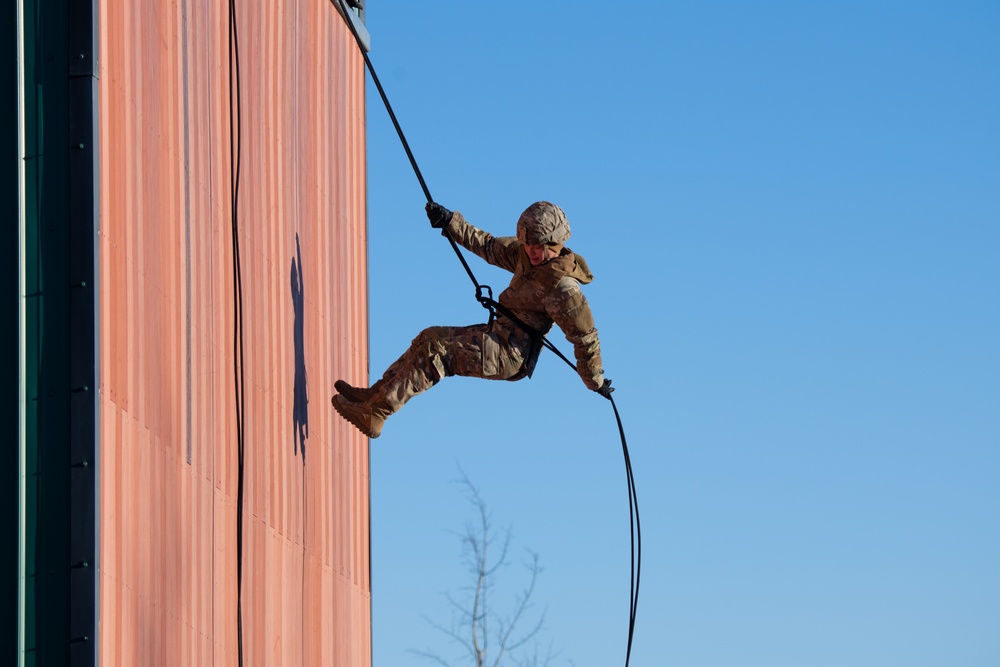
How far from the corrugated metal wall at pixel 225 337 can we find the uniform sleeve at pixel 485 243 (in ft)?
4.19

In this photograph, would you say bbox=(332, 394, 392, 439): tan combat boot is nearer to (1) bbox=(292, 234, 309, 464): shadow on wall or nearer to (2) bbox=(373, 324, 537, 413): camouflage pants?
(2) bbox=(373, 324, 537, 413): camouflage pants

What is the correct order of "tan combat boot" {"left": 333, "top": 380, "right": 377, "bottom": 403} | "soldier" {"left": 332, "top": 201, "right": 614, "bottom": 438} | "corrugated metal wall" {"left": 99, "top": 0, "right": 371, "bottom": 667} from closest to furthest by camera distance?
"corrugated metal wall" {"left": 99, "top": 0, "right": 371, "bottom": 667}
"soldier" {"left": 332, "top": 201, "right": 614, "bottom": 438}
"tan combat boot" {"left": 333, "top": 380, "right": 377, "bottom": 403}

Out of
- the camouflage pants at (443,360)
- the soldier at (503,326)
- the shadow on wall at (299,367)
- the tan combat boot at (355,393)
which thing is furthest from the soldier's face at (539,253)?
the shadow on wall at (299,367)

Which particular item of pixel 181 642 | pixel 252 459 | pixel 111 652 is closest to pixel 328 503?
pixel 252 459

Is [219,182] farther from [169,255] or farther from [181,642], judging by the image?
[181,642]

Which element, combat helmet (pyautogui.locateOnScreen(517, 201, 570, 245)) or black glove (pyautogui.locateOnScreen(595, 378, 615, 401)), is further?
black glove (pyautogui.locateOnScreen(595, 378, 615, 401))

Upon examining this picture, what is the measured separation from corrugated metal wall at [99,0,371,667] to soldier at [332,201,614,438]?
32.1 inches

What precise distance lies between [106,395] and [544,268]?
3279mm

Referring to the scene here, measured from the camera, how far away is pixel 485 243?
30.5 feet

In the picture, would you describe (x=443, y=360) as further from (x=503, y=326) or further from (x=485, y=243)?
(x=485, y=243)

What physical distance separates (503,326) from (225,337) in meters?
1.72

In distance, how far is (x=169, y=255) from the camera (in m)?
7.62

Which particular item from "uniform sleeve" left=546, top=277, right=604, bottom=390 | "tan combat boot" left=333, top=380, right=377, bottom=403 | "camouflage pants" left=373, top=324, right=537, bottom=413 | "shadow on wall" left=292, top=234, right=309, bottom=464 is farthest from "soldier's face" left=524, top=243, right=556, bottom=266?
"shadow on wall" left=292, top=234, right=309, bottom=464

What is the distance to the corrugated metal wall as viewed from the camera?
694 cm
